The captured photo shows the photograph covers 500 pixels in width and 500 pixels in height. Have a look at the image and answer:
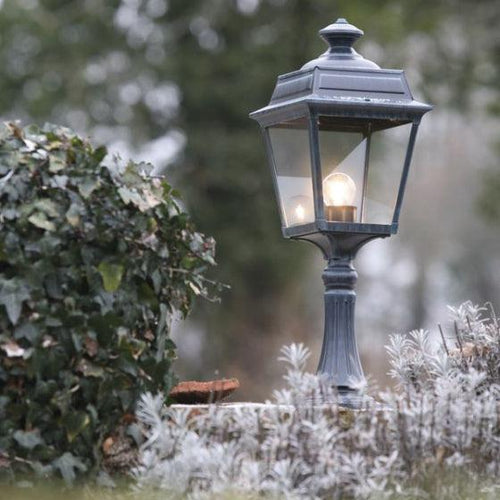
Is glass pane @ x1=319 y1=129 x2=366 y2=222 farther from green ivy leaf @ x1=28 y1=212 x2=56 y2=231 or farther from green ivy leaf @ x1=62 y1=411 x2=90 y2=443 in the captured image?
green ivy leaf @ x1=62 y1=411 x2=90 y2=443

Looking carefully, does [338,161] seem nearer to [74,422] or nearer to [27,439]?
[74,422]

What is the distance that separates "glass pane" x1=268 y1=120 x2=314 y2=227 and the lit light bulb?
7cm

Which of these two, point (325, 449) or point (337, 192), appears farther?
point (337, 192)

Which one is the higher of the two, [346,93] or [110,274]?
[346,93]

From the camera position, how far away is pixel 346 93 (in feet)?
15.5

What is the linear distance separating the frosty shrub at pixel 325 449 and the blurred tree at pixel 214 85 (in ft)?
33.0

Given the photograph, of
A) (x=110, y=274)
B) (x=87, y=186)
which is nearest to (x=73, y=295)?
(x=110, y=274)

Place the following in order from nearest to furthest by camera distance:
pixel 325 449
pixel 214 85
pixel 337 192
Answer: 1. pixel 325 449
2. pixel 337 192
3. pixel 214 85

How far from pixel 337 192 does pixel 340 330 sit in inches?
23.2

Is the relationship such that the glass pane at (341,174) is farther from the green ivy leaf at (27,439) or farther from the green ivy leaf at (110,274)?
the green ivy leaf at (27,439)

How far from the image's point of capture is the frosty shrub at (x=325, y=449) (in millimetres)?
3432

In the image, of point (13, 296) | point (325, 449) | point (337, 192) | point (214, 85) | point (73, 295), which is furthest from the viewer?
point (214, 85)

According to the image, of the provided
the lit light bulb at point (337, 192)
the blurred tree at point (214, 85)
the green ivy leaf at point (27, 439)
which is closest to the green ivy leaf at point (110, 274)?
the green ivy leaf at point (27, 439)

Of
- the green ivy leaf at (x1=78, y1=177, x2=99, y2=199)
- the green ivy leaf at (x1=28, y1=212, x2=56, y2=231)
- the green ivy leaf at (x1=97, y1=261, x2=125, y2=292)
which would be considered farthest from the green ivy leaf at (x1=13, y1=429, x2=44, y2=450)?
the green ivy leaf at (x1=78, y1=177, x2=99, y2=199)
